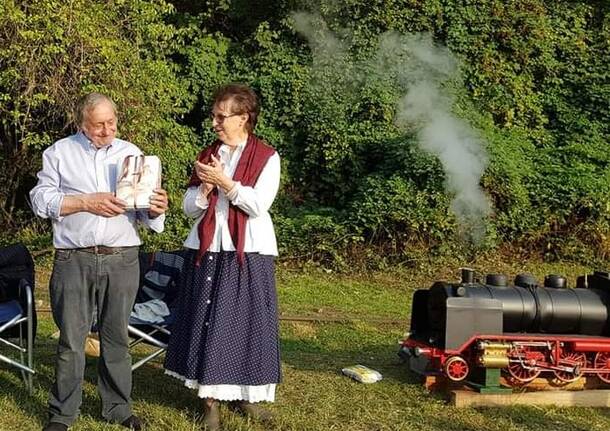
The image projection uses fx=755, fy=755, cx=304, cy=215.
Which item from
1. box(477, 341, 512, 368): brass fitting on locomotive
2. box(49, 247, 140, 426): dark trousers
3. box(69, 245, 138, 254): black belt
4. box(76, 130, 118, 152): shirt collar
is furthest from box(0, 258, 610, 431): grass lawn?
box(76, 130, 118, 152): shirt collar

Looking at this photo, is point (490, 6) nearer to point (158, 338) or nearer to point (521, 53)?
point (521, 53)

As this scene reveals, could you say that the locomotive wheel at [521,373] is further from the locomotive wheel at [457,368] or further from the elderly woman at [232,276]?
the elderly woman at [232,276]

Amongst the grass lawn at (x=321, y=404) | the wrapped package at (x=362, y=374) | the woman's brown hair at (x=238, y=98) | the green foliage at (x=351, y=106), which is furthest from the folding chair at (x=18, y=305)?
the green foliage at (x=351, y=106)

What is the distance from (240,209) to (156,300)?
1.38 meters

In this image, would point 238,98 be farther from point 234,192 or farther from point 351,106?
point 351,106

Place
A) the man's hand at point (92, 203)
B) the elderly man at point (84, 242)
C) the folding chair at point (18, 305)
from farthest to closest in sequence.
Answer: the folding chair at point (18, 305), the elderly man at point (84, 242), the man's hand at point (92, 203)

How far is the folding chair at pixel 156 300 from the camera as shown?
4422 millimetres

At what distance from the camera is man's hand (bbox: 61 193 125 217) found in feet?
11.6

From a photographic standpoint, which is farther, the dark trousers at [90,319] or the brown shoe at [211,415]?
the brown shoe at [211,415]

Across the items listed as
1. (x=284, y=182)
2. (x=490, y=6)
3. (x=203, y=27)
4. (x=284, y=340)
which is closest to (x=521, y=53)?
(x=490, y=6)

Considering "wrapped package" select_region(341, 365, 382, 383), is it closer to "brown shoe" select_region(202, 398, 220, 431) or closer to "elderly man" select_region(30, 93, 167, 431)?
"brown shoe" select_region(202, 398, 220, 431)

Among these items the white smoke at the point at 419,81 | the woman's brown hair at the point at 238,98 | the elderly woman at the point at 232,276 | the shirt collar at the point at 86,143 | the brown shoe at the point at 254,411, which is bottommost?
the brown shoe at the point at 254,411

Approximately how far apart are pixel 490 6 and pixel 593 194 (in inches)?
165

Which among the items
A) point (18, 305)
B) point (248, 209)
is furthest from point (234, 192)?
point (18, 305)
